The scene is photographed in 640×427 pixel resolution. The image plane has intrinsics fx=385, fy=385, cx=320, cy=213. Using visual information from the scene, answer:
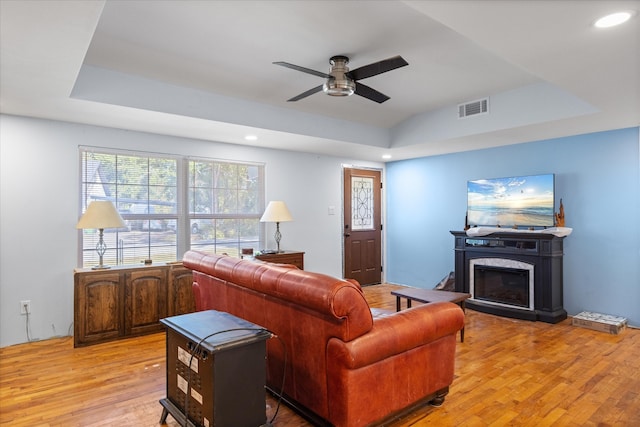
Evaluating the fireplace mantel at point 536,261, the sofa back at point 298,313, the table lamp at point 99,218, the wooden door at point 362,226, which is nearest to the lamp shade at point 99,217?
the table lamp at point 99,218

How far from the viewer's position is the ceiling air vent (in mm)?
4336

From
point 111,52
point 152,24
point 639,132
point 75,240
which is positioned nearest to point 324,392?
point 152,24

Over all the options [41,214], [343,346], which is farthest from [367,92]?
[41,214]

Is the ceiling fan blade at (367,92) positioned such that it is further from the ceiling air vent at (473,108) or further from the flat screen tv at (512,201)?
the flat screen tv at (512,201)

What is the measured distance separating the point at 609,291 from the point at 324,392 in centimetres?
393

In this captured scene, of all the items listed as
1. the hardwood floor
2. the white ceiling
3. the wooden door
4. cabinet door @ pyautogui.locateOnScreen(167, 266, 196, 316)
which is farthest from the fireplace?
cabinet door @ pyautogui.locateOnScreen(167, 266, 196, 316)

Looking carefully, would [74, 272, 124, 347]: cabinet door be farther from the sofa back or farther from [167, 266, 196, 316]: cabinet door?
the sofa back

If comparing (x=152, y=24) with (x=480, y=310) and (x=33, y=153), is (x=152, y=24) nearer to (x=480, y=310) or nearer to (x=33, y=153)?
(x=33, y=153)

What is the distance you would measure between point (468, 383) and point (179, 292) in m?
2.95

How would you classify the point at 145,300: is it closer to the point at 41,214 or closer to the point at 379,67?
the point at 41,214

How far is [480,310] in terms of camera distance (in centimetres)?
486

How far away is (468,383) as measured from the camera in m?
2.81

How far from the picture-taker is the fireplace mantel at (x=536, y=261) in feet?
14.3

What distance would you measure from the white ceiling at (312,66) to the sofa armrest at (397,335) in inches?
62.3
